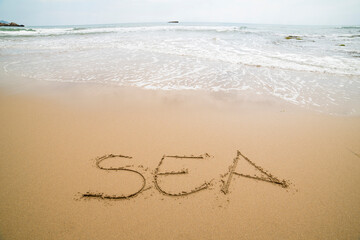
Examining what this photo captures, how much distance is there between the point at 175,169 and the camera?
2838mm

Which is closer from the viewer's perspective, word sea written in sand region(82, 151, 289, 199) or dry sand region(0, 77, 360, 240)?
dry sand region(0, 77, 360, 240)

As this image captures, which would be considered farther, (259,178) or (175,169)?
(175,169)

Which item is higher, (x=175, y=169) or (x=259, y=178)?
(x=175, y=169)

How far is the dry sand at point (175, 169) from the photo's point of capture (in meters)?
2.12

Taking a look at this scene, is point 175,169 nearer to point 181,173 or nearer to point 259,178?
point 181,173

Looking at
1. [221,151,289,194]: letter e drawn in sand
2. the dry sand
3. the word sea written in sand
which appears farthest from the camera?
[221,151,289,194]: letter e drawn in sand

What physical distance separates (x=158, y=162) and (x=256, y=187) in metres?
1.50

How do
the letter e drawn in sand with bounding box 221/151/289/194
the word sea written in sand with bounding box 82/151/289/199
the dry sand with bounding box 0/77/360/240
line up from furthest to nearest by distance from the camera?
the letter e drawn in sand with bounding box 221/151/289/194 → the word sea written in sand with bounding box 82/151/289/199 → the dry sand with bounding box 0/77/360/240

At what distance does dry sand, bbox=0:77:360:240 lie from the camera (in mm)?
2125

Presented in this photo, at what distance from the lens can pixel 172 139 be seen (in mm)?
3473

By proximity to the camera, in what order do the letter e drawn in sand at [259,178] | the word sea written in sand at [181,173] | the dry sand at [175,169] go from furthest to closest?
the letter e drawn in sand at [259,178], the word sea written in sand at [181,173], the dry sand at [175,169]

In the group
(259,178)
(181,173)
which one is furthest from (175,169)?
(259,178)

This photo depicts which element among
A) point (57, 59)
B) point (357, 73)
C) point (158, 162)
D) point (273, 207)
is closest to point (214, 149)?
point (158, 162)

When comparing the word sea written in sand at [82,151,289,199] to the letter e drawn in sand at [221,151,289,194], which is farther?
the letter e drawn in sand at [221,151,289,194]
